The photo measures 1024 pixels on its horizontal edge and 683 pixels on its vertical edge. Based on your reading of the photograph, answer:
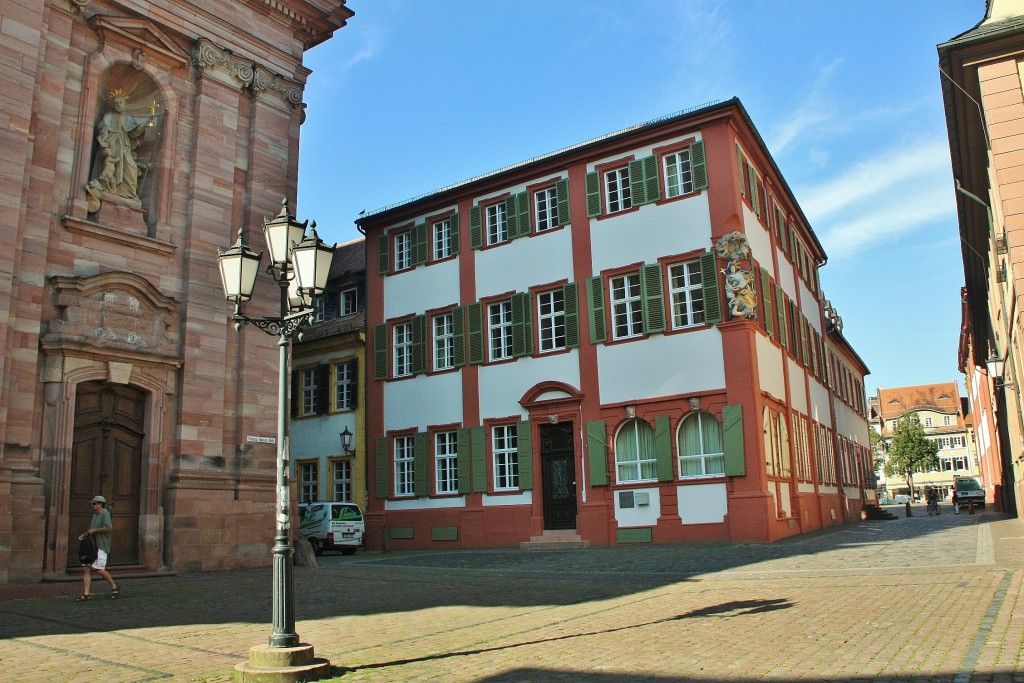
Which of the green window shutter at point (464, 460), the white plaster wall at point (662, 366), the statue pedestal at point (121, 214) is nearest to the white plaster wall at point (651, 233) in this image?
the white plaster wall at point (662, 366)

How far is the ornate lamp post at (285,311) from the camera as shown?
23.3ft

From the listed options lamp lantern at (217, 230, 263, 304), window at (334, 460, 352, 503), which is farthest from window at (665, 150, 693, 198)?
lamp lantern at (217, 230, 263, 304)

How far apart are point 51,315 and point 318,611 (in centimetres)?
800

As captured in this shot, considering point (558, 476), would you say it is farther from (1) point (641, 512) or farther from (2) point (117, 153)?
(2) point (117, 153)

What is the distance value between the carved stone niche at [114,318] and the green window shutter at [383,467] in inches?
443

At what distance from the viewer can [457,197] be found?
27.6 metres

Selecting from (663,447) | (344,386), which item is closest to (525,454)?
(663,447)

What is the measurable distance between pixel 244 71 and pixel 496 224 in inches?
377

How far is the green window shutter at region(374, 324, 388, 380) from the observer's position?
2839 cm

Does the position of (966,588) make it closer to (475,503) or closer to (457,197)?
(475,503)

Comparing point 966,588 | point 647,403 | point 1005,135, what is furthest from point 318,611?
point 1005,135

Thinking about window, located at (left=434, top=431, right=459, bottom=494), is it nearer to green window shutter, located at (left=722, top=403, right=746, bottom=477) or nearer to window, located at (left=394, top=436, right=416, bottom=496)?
window, located at (left=394, top=436, right=416, bottom=496)

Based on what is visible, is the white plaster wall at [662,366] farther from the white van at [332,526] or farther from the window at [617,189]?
the white van at [332,526]

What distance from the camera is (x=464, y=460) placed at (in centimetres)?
2586
